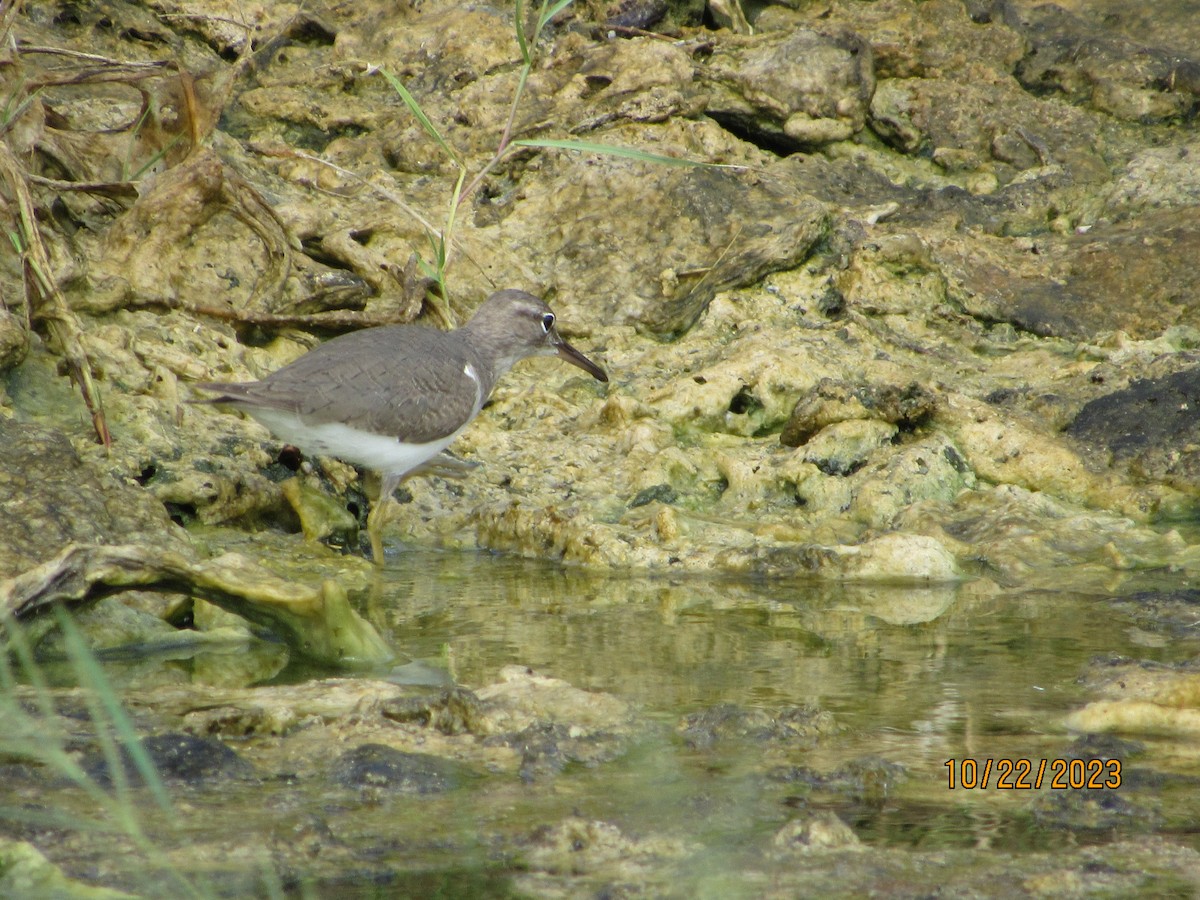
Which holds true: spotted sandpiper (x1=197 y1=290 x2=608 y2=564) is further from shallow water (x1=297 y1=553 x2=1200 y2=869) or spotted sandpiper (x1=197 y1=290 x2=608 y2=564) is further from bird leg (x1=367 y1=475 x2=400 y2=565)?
shallow water (x1=297 y1=553 x2=1200 y2=869)

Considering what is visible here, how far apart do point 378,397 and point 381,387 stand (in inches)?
2.2

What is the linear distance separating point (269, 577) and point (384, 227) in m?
3.91

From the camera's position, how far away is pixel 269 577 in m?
3.84

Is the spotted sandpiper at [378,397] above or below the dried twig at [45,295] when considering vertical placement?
below

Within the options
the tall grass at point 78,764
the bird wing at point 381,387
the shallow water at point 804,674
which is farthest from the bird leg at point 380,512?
the tall grass at point 78,764

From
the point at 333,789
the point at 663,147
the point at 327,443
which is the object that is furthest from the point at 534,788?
the point at 663,147

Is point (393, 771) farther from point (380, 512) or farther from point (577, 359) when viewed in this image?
point (577, 359)

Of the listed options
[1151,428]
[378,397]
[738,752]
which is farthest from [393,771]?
[1151,428]

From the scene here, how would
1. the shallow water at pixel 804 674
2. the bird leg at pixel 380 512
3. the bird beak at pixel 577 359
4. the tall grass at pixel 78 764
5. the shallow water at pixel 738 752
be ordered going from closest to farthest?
the tall grass at pixel 78 764 < the shallow water at pixel 738 752 < the shallow water at pixel 804 674 < the bird leg at pixel 380 512 < the bird beak at pixel 577 359

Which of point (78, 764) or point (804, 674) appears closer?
point (78, 764)

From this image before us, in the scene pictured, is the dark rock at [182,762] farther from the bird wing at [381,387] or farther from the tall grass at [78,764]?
the bird wing at [381,387]

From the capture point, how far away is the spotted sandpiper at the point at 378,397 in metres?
5.16

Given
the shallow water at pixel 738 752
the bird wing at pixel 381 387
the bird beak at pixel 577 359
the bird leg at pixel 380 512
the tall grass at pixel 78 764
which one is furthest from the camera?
the bird beak at pixel 577 359

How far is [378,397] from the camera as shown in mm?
5410
